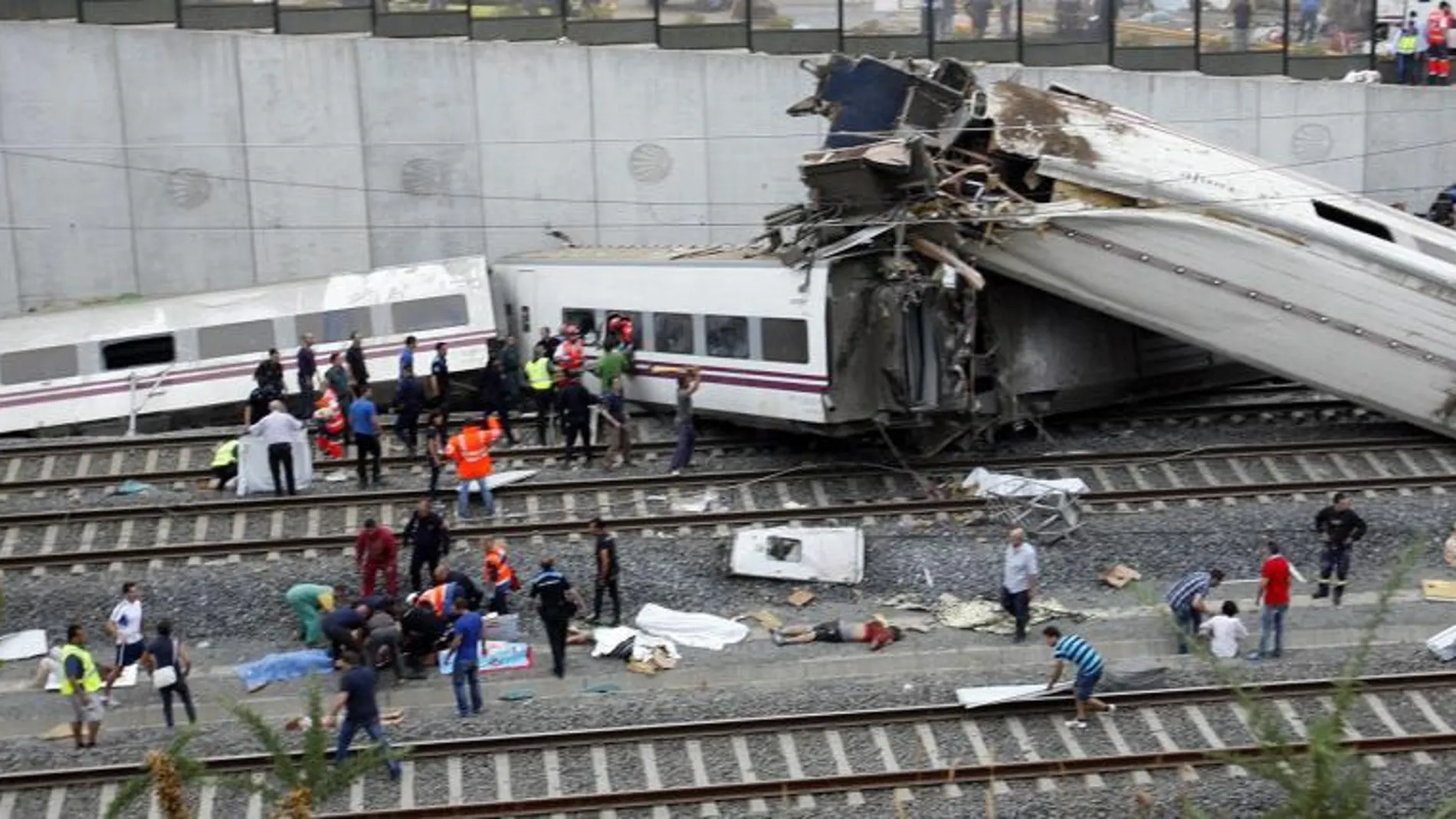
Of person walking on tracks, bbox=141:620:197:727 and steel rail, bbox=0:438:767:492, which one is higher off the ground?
steel rail, bbox=0:438:767:492

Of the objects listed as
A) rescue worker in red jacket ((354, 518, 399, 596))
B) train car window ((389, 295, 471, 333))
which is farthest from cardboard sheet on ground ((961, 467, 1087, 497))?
train car window ((389, 295, 471, 333))

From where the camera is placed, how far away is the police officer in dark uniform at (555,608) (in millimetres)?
21703

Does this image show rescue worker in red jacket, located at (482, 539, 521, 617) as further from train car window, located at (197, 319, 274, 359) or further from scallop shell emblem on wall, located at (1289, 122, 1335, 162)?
scallop shell emblem on wall, located at (1289, 122, 1335, 162)

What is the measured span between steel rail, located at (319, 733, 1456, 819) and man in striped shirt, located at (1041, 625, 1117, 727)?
87 centimetres

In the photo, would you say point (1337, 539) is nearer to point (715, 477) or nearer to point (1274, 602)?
point (1274, 602)

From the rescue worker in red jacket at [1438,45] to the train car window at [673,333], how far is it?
15099 mm

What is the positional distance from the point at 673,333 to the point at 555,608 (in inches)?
277

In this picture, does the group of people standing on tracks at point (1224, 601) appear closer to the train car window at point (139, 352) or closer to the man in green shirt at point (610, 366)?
the man in green shirt at point (610, 366)

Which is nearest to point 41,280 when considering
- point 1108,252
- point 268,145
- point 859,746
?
point 268,145

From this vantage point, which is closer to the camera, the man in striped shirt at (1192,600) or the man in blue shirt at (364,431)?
the man in striped shirt at (1192,600)

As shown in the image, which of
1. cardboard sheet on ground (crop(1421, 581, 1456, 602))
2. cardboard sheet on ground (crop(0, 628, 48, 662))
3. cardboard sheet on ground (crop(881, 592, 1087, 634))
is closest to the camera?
cardboard sheet on ground (crop(0, 628, 48, 662))

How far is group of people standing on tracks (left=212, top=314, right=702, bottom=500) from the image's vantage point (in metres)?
26.0

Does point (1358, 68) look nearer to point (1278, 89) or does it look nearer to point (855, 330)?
point (1278, 89)

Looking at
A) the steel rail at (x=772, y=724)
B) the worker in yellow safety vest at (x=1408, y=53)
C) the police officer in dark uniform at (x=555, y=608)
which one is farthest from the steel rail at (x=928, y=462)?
the worker in yellow safety vest at (x=1408, y=53)
